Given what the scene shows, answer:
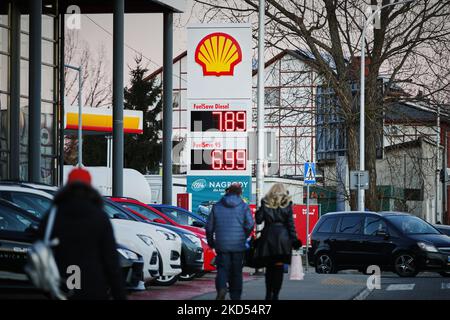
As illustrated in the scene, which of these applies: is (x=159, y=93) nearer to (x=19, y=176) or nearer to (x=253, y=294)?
(x=19, y=176)

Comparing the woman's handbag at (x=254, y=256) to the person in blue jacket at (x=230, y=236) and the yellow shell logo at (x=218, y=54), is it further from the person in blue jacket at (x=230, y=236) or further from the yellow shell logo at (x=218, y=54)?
the yellow shell logo at (x=218, y=54)

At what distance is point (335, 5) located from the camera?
37.0m

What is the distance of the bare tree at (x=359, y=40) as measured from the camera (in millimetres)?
36281

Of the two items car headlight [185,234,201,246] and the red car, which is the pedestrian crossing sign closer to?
the red car

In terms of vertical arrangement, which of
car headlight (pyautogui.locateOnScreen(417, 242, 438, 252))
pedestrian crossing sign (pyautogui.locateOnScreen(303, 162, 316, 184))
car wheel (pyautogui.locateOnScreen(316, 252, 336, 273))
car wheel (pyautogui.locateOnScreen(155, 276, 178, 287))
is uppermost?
pedestrian crossing sign (pyautogui.locateOnScreen(303, 162, 316, 184))

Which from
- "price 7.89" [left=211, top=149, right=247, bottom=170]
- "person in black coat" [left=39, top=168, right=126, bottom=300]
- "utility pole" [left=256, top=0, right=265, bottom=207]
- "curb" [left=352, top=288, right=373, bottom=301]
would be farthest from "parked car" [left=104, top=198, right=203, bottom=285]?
"person in black coat" [left=39, top=168, right=126, bottom=300]

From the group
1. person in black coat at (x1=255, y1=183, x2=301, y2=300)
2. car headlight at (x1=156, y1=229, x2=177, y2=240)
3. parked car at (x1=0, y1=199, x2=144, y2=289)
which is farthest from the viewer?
car headlight at (x1=156, y1=229, x2=177, y2=240)

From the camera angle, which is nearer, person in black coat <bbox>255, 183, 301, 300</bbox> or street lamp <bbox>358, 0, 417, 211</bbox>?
person in black coat <bbox>255, 183, 301, 300</bbox>

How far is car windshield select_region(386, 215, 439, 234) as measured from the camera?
2664 cm

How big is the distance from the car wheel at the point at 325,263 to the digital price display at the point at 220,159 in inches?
144

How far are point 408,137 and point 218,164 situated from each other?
13490 millimetres

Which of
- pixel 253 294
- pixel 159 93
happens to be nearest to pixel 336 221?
pixel 253 294

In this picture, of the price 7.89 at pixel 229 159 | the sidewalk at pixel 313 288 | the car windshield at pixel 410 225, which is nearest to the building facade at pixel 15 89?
the price 7.89 at pixel 229 159

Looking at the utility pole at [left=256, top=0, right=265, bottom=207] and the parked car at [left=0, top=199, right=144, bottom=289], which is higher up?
the utility pole at [left=256, top=0, right=265, bottom=207]
